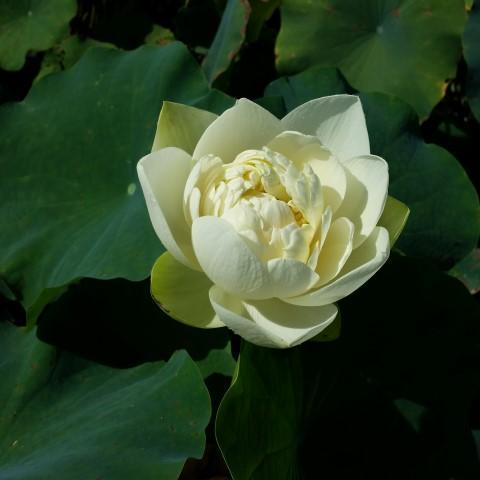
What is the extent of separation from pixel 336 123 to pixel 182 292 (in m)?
0.37

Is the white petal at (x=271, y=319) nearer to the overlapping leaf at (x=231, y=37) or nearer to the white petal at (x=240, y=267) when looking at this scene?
the white petal at (x=240, y=267)

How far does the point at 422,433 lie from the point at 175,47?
3.02ft

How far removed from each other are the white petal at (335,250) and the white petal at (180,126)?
0.28 meters

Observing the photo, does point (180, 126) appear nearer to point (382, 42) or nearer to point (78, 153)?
point (78, 153)

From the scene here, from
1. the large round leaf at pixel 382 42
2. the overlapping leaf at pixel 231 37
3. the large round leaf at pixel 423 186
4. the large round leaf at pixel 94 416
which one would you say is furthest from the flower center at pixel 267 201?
the large round leaf at pixel 382 42

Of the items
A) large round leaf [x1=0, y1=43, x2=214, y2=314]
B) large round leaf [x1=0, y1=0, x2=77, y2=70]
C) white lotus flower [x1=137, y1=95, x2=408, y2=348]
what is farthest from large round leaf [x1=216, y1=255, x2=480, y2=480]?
large round leaf [x1=0, y1=0, x2=77, y2=70]

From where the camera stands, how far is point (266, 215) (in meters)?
1.01

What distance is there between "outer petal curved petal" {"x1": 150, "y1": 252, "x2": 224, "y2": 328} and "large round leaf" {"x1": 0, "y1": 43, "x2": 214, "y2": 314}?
0.81 feet

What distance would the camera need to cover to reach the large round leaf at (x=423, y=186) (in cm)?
143

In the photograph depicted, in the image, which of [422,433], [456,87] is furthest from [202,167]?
[456,87]

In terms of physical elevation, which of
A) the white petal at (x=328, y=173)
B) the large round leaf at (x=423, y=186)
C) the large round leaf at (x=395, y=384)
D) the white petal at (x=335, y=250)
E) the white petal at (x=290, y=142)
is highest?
the white petal at (x=290, y=142)

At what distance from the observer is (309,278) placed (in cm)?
98

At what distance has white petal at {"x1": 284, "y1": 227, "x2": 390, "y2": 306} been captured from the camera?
3.16 feet

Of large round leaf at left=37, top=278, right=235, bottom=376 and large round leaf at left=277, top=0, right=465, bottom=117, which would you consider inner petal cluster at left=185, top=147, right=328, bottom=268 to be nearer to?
large round leaf at left=37, top=278, right=235, bottom=376
